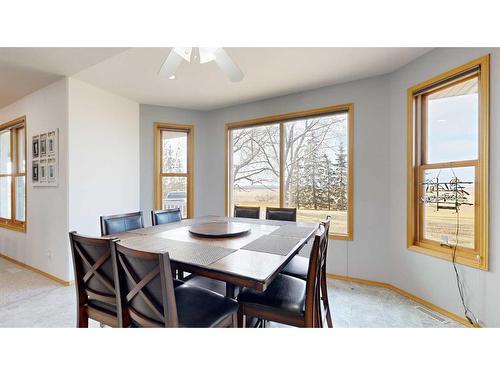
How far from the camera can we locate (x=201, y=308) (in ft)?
4.27

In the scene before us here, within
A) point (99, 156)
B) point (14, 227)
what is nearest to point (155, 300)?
point (99, 156)

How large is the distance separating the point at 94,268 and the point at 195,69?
7.24 ft

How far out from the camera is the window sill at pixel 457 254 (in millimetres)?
1867

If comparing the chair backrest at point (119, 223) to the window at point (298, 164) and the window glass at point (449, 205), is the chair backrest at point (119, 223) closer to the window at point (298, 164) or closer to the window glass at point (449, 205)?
the window at point (298, 164)

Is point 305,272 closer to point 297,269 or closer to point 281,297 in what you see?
point 297,269

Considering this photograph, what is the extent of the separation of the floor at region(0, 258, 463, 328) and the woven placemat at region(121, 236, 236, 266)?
3.32 feet

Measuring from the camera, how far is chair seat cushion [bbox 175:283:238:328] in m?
1.21

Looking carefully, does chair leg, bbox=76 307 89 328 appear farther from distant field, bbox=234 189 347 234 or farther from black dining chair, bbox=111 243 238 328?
distant field, bbox=234 189 347 234

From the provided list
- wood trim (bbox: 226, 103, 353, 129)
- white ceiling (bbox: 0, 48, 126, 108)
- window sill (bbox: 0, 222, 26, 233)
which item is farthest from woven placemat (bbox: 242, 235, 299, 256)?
window sill (bbox: 0, 222, 26, 233)

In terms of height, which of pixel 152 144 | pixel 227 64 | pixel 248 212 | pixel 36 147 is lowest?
pixel 248 212

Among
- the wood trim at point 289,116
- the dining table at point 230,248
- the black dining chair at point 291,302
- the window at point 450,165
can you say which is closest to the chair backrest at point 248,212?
the dining table at point 230,248

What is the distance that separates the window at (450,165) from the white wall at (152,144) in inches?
119

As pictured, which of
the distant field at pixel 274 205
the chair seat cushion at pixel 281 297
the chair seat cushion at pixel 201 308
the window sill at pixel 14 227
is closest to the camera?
the chair seat cushion at pixel 201 308
